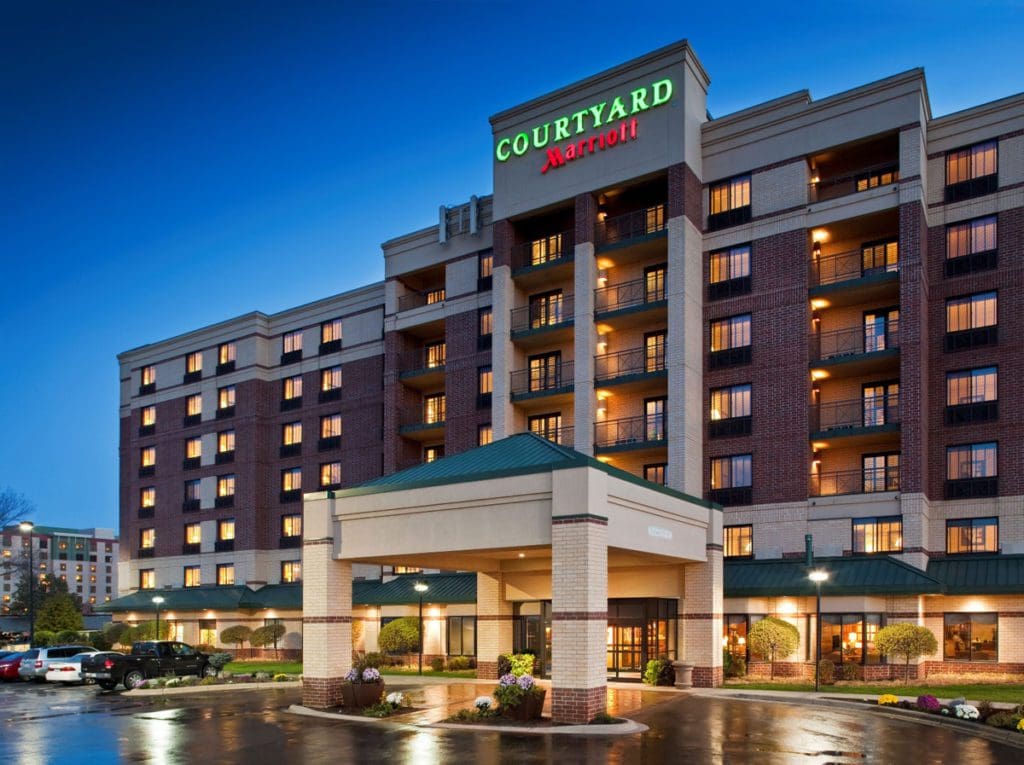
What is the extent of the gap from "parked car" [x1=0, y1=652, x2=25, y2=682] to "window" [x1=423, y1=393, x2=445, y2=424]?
75.7ft

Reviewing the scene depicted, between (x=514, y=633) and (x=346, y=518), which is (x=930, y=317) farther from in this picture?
(x=346, y=518)

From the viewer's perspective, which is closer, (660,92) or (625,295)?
(660,92)

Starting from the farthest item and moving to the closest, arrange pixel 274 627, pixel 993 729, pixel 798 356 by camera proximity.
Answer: pixel 274 627, pixel 798 356, pixel 993 729

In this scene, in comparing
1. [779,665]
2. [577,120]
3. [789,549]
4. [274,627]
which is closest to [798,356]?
[789,549]

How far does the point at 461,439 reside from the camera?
50312 millimetres

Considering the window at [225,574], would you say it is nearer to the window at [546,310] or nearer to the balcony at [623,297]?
the window at [546,310]

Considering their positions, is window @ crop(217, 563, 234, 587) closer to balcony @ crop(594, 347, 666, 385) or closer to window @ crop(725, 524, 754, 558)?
balcony @ crop(594, 347, 666, 385)

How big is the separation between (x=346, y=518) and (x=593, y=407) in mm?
17986

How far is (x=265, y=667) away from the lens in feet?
160

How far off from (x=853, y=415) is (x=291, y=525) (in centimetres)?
3471

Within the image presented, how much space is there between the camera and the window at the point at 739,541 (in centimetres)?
4063

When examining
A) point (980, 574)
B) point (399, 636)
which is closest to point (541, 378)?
point (399, 636)

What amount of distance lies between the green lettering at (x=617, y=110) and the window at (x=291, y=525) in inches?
1209

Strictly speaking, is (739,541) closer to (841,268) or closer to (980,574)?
(980,574)
